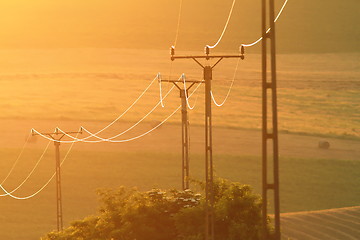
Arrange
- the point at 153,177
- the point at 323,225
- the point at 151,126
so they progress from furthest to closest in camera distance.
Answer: the point at 151,126 < the point at 153,177 < the point at 323,225

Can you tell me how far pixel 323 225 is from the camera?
243 feet

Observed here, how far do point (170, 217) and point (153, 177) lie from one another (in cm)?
5715

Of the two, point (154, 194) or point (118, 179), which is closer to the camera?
point (154, 194)

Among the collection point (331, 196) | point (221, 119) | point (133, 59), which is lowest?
point (331, 196)

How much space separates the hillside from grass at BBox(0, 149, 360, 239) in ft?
54.1

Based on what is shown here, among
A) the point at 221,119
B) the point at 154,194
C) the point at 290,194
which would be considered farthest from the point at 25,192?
the point at 154,194

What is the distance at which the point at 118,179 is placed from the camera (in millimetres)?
102438

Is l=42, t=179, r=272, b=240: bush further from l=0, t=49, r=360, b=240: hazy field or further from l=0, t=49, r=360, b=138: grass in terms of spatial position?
l=0, t=49, r=360, b=138: grass

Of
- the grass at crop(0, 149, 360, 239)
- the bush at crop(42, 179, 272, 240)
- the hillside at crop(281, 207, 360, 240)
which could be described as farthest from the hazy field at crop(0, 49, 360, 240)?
the bush at crop(42, 179, 272, 240)

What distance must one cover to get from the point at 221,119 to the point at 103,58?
5868cm

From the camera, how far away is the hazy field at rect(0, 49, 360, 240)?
100 m

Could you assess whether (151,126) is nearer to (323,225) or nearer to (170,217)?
(323,225)

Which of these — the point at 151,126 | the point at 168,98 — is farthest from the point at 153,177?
the point at 168,98

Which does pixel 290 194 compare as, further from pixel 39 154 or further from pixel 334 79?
pixel 334 79
